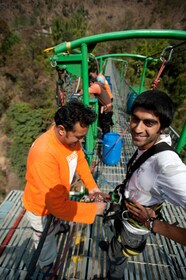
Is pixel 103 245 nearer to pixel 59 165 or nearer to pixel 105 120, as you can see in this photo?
pixel 59 165

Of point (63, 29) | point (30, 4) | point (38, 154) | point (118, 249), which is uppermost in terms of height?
point (30, 4)

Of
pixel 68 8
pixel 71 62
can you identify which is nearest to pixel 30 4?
pixel 68 8

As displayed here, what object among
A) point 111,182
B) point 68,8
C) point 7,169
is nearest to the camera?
point 111,182

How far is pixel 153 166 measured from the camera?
4.31ft

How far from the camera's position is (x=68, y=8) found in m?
74.0

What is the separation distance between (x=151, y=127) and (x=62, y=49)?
1.63 m

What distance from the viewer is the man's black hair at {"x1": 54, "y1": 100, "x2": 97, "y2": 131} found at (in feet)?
5.39

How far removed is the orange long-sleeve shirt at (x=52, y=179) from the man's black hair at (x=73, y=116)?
0.60ft

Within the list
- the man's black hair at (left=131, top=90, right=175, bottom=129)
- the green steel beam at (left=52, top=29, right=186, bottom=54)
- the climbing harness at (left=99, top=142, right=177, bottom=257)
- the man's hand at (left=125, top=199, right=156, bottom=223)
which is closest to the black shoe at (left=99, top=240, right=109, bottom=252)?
the climbing harness at (left=99, top=142, right=177, bottom=257)

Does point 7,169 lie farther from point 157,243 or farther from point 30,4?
point 30,4

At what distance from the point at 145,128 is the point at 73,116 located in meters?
0.70

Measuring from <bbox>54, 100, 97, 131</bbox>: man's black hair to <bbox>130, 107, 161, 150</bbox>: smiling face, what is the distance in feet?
1.58

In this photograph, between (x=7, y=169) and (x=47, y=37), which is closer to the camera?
(x=7, y=169)

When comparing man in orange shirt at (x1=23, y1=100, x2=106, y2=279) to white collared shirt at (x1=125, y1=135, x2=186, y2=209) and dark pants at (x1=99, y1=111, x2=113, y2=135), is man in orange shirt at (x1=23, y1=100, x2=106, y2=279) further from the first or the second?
dark pants at (x1=99, y1=111, x2=113, y2=135)
